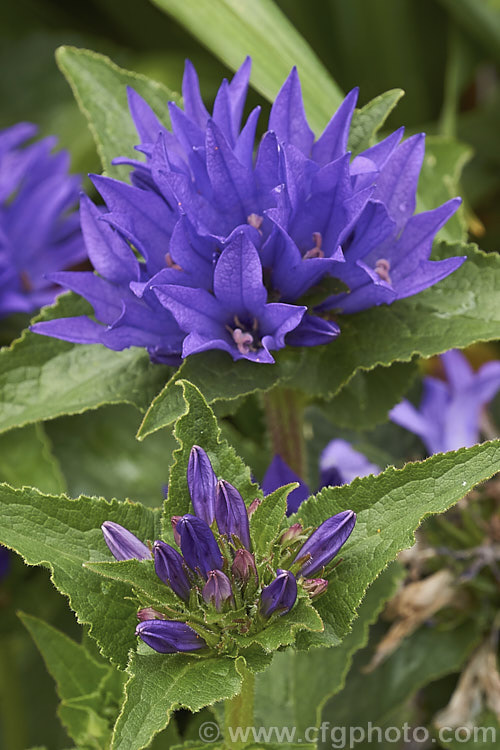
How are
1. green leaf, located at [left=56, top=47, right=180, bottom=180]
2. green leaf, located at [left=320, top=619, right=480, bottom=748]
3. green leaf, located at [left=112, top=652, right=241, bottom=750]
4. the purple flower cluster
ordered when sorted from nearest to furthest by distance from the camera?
green leaf, located at [left=112, top=652, right=241, bottom=750] → the purple flower cluster → green leaf, located at [left=56, top=47, right=180, bottom=180] → green leaf, located at [left=320, top=619, right=480, bottom=748]

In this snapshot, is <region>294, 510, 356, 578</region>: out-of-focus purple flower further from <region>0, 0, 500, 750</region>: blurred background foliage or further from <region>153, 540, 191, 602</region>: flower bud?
<region>0, 0, 500, 750</region>: blurred background foliage

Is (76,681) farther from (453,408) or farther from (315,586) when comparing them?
(453,408)

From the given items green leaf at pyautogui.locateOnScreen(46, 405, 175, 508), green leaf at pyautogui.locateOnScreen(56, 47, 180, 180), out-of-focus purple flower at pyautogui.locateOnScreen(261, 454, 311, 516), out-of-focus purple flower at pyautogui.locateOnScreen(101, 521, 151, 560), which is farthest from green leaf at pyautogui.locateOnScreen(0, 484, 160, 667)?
green leaf at pyautogui.locateOnScreen(46, 405, 175, 508)

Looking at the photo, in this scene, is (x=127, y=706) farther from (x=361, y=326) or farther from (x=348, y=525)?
(x=361, y=326)

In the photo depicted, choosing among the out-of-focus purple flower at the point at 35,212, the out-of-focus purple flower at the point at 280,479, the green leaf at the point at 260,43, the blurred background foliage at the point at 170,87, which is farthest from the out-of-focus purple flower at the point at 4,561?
the green leaf at the point at 260,43

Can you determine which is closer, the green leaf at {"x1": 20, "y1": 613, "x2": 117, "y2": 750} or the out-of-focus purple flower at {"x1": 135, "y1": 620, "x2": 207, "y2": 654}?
the out-of-focus purple flower at {"x1": 135, "y1": 620, "x2": 207, "y2": 654}

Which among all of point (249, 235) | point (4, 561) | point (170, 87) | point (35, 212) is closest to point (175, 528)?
point (249, 235)

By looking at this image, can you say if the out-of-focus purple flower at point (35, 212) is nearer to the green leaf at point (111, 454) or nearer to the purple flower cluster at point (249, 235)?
the green leaf at point (111, 454)
